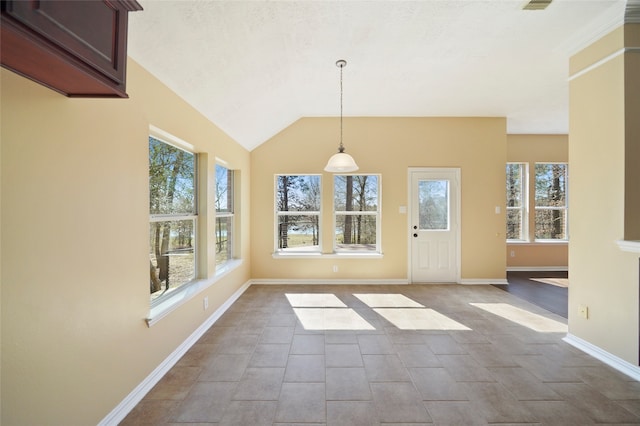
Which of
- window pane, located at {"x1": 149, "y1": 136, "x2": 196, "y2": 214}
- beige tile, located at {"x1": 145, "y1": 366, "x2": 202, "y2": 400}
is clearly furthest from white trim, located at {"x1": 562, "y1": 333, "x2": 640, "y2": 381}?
window pane, located at {"x1": 149, "y1": 136, "x2": 196, "y2": 214}

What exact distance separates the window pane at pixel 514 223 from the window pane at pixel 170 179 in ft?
21.3

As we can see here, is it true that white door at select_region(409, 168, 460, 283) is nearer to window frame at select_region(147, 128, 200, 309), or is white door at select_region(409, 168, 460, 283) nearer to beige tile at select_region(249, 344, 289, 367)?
beige tile at select_region(249, 344, 289, 367)

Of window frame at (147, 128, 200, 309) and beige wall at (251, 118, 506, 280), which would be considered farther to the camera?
beige wall at (251, 118, 506, 280)

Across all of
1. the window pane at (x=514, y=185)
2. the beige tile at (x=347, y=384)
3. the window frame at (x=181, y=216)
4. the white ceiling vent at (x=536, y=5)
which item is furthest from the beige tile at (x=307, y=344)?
the window pane at (x=514, y=185)

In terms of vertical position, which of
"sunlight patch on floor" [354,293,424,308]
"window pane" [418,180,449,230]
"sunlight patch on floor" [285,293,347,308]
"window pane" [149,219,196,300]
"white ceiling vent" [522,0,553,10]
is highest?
"white ceiling vent" [522,0,553,10]

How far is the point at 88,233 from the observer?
151 cm

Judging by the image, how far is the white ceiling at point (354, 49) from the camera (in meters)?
1.97

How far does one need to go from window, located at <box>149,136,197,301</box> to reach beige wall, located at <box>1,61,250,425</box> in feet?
0.97

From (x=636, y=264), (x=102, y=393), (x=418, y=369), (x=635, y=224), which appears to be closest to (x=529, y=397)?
(x=418, y=369)

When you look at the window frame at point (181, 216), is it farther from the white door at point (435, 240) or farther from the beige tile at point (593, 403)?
the white door at point (435, 240)

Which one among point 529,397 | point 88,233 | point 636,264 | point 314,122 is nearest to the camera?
point 88,233

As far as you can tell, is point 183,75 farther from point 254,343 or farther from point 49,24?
point 254,343

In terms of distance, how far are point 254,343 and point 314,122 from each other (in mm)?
3753

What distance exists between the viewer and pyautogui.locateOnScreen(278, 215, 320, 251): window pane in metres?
4.98
